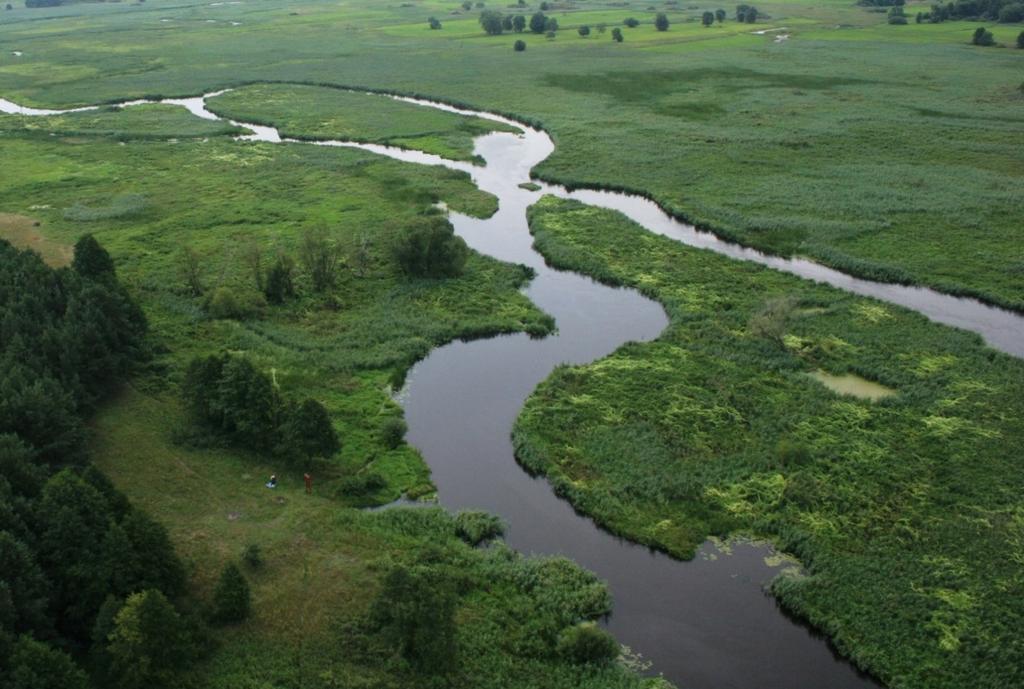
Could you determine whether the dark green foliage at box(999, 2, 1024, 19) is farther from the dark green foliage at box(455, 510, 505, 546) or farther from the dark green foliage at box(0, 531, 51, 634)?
the dark green foliage at box(0, 531, 51, 634)

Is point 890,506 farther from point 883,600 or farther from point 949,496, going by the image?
point 883,600

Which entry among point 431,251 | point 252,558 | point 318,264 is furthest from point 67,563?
point 431,251

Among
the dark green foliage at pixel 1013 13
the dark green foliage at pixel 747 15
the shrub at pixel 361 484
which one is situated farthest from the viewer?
the dark green foliage at pixel 747 15

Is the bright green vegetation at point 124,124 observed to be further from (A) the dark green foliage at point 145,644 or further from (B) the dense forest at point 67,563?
(A) the dark green foliage at point 145,644

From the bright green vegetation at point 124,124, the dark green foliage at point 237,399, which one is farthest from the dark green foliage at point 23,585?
the bright green vegetation at point 124,124

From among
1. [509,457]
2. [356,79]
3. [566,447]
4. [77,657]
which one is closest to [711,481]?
[566,447]

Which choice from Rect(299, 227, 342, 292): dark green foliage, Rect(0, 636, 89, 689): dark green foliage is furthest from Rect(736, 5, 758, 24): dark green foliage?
Rect(0, 636, 89, 689): dark green foliage
